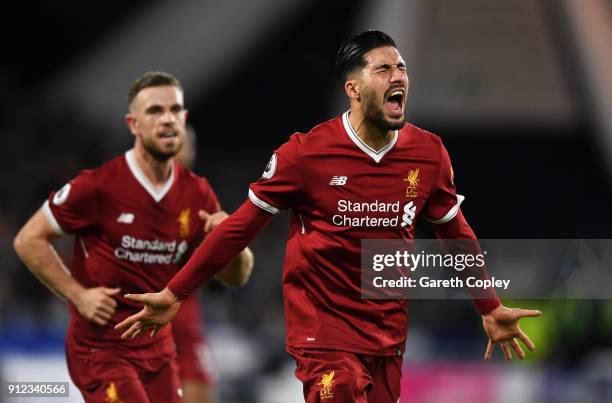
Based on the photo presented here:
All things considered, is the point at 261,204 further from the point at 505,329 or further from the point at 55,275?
the point at 55,275

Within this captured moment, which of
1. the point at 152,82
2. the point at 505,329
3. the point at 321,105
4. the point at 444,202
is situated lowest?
the point at 505,329

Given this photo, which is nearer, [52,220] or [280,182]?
[280,182]

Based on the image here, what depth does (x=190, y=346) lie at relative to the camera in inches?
287

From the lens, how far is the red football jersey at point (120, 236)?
5.22 m

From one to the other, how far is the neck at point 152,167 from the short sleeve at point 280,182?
3.86 ft

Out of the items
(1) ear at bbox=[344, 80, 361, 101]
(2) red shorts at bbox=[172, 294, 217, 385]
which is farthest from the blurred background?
(1) ear at bbox=[344, 80, 361, 101]

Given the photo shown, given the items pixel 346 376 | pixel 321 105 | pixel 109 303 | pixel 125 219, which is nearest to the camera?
pixel 346 376

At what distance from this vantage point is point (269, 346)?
420 inches

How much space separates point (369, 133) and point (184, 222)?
1.41m

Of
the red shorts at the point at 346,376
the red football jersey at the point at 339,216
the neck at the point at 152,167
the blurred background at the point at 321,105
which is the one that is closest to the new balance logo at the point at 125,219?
the neck at the point at 152,167

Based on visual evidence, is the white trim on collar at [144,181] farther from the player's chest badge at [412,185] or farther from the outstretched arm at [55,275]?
the player's chest badge at [412,185]

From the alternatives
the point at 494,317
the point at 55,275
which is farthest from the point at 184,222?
the point at 494,317

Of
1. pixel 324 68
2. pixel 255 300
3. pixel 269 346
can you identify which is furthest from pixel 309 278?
pixel 324 68

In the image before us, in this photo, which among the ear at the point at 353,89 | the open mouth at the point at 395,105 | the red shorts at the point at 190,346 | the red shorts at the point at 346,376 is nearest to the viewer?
the red shorts at the point at 346,376
